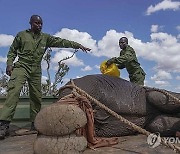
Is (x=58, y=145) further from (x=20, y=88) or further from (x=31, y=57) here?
(x=31, y=57)

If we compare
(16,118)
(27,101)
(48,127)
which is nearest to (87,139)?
(48,127)

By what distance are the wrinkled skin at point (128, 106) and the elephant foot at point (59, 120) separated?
0.66m

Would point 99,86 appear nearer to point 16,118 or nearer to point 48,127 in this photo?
point 48,127

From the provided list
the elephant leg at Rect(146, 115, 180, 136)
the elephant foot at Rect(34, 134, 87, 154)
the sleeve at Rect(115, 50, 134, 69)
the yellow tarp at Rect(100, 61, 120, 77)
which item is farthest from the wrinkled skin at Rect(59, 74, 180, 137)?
the sleeve at Rect(115, 50, 134, 69)

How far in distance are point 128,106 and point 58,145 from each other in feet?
3.83

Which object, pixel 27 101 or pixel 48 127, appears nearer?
pixel 48 127

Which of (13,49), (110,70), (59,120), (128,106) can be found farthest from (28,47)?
(59,120)

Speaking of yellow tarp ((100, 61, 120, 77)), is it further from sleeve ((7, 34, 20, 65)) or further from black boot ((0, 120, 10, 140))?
black boot ((0, 120, 10, 140))

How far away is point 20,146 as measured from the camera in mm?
2906

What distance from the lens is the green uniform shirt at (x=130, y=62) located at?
5273 millimetres

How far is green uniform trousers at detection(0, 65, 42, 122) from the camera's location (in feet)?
12.2

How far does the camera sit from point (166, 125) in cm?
332

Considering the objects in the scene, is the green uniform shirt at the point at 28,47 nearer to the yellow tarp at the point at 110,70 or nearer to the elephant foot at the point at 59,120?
the yellow tarp at the point at 110,70

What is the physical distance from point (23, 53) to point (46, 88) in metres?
10.7
